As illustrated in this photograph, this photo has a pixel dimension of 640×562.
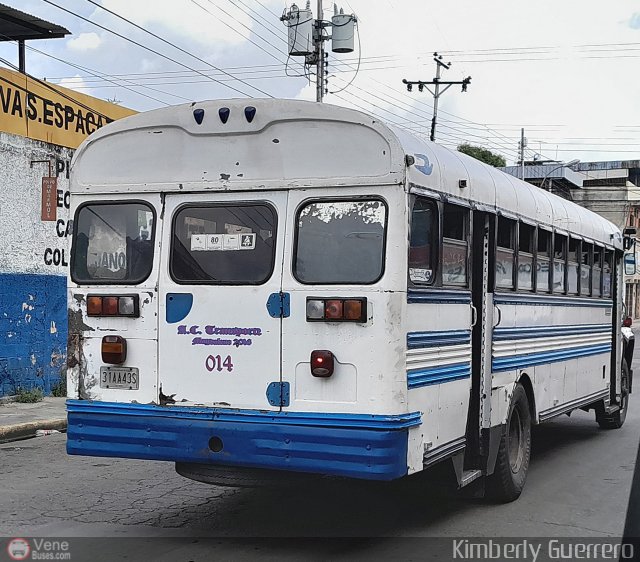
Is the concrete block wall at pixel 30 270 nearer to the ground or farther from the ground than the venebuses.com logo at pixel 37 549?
farther from the ground

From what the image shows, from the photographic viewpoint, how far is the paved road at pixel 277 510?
6.75 m

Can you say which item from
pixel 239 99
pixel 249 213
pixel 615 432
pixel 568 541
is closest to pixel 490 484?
pixel 568 541

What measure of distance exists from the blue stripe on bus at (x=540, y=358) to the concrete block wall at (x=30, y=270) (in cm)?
810

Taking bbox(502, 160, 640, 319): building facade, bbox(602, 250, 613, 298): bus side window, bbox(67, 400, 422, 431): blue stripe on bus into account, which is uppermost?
bbox(502, 160, 640, 319): building facade

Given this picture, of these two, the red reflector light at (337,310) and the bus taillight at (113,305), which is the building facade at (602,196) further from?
the red reflector light at (337,310)

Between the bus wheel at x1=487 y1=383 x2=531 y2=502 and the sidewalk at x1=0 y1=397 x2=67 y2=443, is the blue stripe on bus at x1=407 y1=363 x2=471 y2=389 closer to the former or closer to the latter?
the bus wheel at x1=487 y1=383 x2=531 y2=502

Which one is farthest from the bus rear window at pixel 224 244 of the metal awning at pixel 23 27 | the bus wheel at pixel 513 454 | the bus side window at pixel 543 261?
the metal awning at pixel 23 27

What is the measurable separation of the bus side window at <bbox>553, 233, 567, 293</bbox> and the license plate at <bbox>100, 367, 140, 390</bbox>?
4688 millimetres

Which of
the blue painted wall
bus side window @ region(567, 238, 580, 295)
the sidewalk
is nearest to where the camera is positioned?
bus side window @ region(567, 238, 580, 295)

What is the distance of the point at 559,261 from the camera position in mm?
9836

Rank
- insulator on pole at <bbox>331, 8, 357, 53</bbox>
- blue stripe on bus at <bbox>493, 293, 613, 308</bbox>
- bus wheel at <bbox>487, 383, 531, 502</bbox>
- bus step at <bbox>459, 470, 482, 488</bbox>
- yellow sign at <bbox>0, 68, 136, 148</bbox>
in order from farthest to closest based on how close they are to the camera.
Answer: insulator on pole at <bbox>331, 8, 357, 53</bbox>, yellow sign at <bbox>0, 68, 136, 148</bbox>, blue stripe on bus at <bbox>493, 293, 613, 308</bbox>, bus wheel at <bbox>487, 383, 531, 502</bbox>, bus step at <bbox>459, 470, 482, 488</bbox>

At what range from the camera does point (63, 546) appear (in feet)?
21.6

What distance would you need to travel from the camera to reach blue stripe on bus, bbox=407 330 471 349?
6.27 meters

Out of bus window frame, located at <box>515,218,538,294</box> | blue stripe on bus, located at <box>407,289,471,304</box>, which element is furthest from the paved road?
bus window frame, located at <box>515,218,538,294</box>
